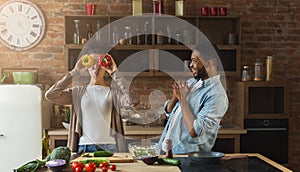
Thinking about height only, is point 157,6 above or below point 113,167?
above

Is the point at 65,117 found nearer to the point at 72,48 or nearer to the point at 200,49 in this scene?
the point at 72,48

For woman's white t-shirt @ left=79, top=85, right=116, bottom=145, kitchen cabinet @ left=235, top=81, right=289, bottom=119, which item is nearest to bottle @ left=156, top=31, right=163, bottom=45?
kitchen cabinet @ left=235, top=81, right=289, bottom=119

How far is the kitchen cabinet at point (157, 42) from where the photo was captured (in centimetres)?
509

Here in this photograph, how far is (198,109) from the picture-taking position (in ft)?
10.7

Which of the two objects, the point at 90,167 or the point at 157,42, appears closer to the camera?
the point at 90,167

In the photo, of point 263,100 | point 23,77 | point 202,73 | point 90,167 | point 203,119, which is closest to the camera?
point 90,167

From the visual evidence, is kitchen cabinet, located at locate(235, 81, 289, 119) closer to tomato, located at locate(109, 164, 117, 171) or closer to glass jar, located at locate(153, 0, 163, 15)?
glass jar, located at locate(153, 0, 163, 15)

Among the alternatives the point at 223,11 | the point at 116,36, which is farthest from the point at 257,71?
the point at 116,36

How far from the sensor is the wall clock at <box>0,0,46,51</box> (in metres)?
5.17

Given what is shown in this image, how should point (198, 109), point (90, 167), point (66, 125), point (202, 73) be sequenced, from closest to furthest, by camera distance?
point (90, 167)
point (198, 109)
point (202, 73)
point (66, 125)

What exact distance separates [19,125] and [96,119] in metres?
1.50

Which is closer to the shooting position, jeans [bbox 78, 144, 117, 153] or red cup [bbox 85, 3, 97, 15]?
jeans [bbox 78, 144, 117, 153]

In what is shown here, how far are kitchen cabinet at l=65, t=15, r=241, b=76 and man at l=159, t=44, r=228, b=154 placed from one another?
1.61 metres

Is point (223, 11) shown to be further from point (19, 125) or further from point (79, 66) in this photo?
point (19, 125)
